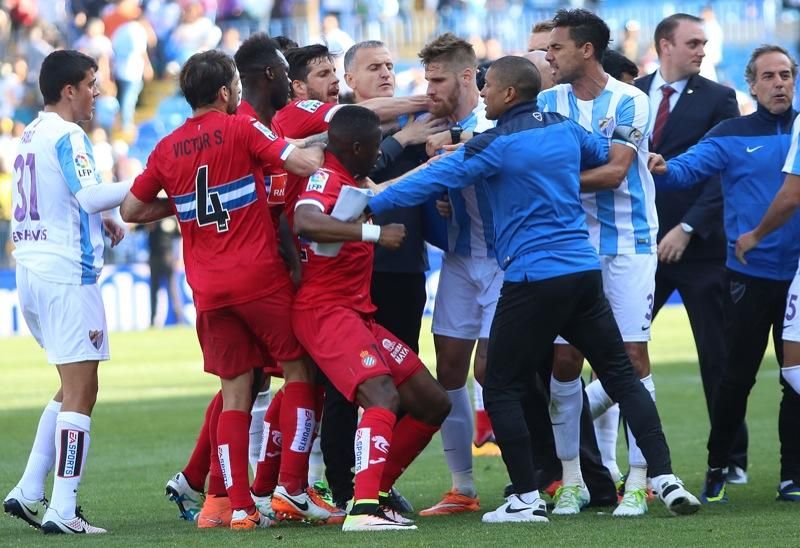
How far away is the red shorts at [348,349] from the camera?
22.0ft

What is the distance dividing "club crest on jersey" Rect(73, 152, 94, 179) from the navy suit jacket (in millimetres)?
3812

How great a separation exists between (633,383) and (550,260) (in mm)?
763

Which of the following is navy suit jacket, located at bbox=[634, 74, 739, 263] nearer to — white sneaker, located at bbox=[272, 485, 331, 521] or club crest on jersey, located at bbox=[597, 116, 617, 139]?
club crest on jersey, located at bbox=[597, 116, 617, 139]

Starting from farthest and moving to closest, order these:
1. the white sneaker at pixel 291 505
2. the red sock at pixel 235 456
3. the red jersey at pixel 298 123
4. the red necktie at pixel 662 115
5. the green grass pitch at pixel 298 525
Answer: the red necktie at pixel 662 115 → the red jersey at pixel 298 123 → the white sneaker at pixel 291 505 → the red sock at pixel 235 456 → the green grass pitch at pixel 298 525

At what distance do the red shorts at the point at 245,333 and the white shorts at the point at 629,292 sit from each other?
163cm

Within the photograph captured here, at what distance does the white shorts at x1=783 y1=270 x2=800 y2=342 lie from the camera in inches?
295

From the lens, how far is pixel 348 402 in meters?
7.85

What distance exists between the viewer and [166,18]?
28.3m

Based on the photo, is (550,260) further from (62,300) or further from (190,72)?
(62,300)

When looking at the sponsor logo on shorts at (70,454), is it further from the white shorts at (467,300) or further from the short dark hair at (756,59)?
the short dark hair at (756,59)

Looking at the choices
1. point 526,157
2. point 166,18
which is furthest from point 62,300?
point 166,18

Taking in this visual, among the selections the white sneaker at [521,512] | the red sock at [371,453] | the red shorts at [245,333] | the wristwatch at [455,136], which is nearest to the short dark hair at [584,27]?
the wristwatch at [455,136]

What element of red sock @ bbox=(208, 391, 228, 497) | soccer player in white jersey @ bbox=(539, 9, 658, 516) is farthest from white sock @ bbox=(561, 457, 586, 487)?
red sock @ bbox=(208, 391, 228, 497)

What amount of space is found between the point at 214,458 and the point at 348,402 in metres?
0.95
